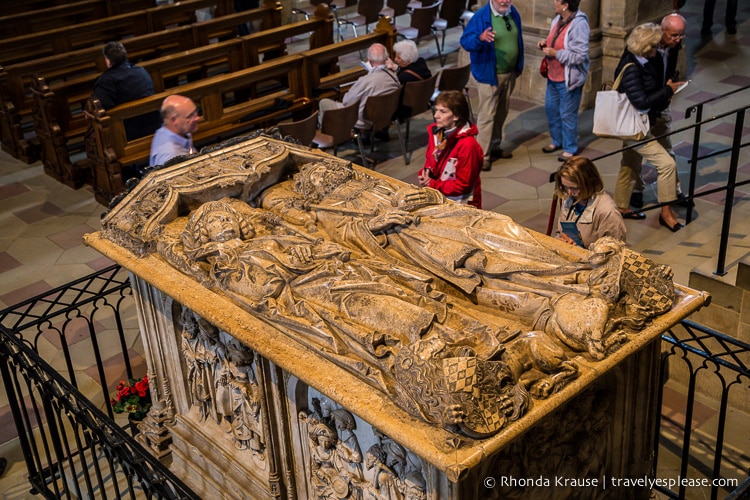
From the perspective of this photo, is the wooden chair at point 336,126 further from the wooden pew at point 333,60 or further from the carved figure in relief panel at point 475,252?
the carved figure in relief panel at point 475,252

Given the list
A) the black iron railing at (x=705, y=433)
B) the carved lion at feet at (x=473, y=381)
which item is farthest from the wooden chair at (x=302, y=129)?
the carved lion at feet at (x=473, y=381)

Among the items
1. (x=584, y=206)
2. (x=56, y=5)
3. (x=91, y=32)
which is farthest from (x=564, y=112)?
(x=56, y=5)

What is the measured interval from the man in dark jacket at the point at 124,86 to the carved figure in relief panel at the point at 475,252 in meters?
3.06

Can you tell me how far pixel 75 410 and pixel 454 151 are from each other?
7.98ft

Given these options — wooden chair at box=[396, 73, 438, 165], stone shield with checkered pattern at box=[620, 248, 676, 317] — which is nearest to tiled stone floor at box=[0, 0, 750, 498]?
wooden chair at box=[396, 73, 438, 165]

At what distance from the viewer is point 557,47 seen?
283 inches

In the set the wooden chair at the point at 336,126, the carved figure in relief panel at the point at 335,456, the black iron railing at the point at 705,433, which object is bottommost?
the black iron railing at the point at 705,433

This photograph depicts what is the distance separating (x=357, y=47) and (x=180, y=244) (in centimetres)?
481

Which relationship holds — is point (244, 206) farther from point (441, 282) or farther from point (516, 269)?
point (516, 269)

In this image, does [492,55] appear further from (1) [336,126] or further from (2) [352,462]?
(2) [352,462]

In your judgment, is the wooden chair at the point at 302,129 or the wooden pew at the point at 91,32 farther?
the wooden pew at the point at 91,32

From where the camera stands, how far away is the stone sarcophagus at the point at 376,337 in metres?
3.03

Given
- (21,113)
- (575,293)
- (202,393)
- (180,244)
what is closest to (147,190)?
(180,244)

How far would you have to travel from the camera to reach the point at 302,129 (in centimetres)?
692
